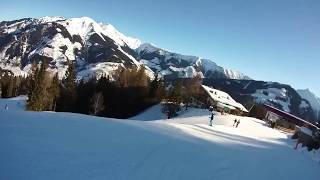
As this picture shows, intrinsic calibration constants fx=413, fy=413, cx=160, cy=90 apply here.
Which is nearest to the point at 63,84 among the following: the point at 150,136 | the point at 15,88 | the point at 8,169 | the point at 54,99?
the point at 54,99

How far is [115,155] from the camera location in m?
20.7

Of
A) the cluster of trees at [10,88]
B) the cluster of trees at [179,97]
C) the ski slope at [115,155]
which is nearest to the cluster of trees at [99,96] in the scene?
the cluster of trees at [179,97]

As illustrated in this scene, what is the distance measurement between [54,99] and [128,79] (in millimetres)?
31165

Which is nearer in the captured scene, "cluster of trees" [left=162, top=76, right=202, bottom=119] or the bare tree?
the bare tree

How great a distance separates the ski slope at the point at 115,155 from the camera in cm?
1766

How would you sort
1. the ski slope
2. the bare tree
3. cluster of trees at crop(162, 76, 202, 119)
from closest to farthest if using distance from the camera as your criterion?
1. the ski slope
2. the bare tree
3. cluster of trees at crop(162, 76, 202, 119)

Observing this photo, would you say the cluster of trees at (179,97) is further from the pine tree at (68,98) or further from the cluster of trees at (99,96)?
the pine tree at (68,98)

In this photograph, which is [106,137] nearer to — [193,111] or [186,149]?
[186,149]

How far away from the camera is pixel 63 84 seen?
127938 millimetres

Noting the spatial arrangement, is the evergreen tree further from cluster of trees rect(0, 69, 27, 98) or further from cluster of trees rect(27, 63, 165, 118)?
cluster of trees rect(0, 69, 27, 98)

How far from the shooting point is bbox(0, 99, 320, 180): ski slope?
17.7 meters

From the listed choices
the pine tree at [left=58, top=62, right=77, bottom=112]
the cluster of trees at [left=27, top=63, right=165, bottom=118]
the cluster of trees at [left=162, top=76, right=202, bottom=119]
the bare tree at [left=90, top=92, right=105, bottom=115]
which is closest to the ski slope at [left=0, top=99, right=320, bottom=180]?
the bare tree at [left=90, top=92, right=105, bottom=115]

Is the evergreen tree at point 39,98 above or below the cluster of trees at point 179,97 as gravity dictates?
below

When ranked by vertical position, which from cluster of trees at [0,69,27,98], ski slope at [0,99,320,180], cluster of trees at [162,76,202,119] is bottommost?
cluster of trees at [0,69,27,98]
